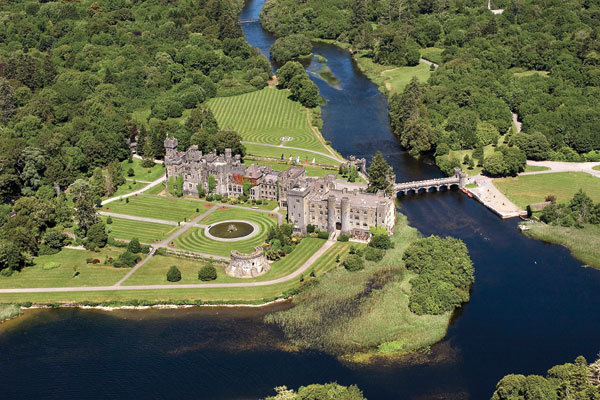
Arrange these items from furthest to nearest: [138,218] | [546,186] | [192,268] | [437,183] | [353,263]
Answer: [437,183], [546,186], [138,218], [192,268], [353,263]

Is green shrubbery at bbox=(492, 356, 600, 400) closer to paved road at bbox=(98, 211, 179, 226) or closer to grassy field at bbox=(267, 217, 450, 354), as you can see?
grassy field at bbox=(267, 217, 450, 354)

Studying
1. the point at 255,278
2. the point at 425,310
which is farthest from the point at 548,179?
the point at 255,278

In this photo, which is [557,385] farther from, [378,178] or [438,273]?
[378,178]

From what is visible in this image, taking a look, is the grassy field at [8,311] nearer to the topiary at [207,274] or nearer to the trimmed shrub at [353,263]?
the topiary at [207,274]

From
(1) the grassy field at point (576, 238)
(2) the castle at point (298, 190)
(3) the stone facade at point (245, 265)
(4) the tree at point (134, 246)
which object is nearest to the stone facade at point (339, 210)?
(2) the castle at point (298, 190)

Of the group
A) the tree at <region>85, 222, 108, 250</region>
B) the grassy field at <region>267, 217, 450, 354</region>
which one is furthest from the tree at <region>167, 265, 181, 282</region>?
the grassy field at <region>267, 217, 450, 354</region>

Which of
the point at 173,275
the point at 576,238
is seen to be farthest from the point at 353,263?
the point at 576,238
